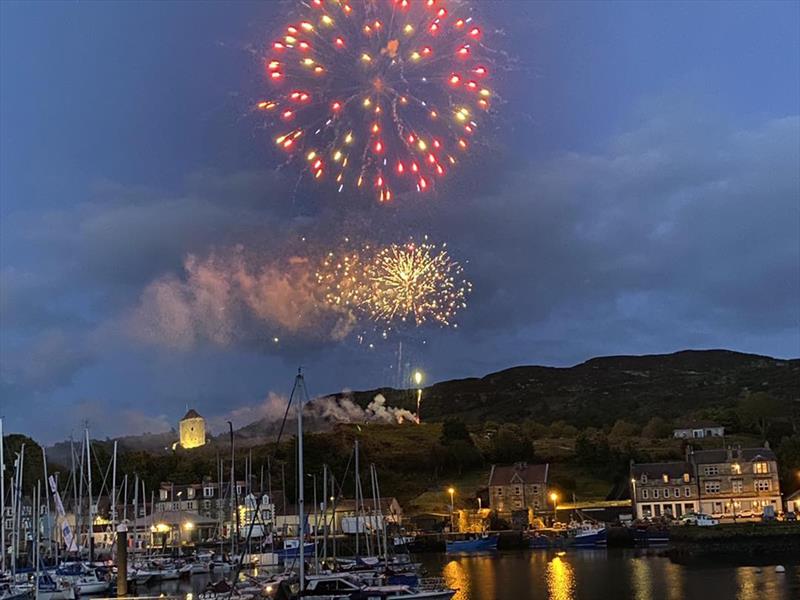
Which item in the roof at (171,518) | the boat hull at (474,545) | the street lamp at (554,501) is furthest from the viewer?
the street lamp at (554,501)

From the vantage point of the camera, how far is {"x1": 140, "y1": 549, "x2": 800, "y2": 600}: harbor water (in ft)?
165

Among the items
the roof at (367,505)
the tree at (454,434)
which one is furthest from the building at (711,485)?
the tree at (454,434)

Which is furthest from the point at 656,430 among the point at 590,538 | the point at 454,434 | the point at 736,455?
the point at 590,538

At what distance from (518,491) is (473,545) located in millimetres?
24184

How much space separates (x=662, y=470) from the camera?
108312mm

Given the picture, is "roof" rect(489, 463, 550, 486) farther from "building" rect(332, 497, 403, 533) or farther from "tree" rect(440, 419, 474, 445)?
"tree" rect(440, 419, 474, 445)

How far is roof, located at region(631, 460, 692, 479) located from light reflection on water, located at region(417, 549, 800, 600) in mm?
30569

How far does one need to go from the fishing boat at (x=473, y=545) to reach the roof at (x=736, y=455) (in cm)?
3076

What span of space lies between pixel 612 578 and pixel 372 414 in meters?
125

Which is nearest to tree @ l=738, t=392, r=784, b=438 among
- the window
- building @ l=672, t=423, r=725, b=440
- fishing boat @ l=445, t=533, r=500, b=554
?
building @ l=672, t=423, r=725, b=440

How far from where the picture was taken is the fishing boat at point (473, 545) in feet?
302

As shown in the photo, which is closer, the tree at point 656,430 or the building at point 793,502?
the building at point 793,502

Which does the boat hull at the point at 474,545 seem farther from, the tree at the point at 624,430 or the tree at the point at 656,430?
the tree at the point at 656,430

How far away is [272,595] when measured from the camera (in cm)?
4334
